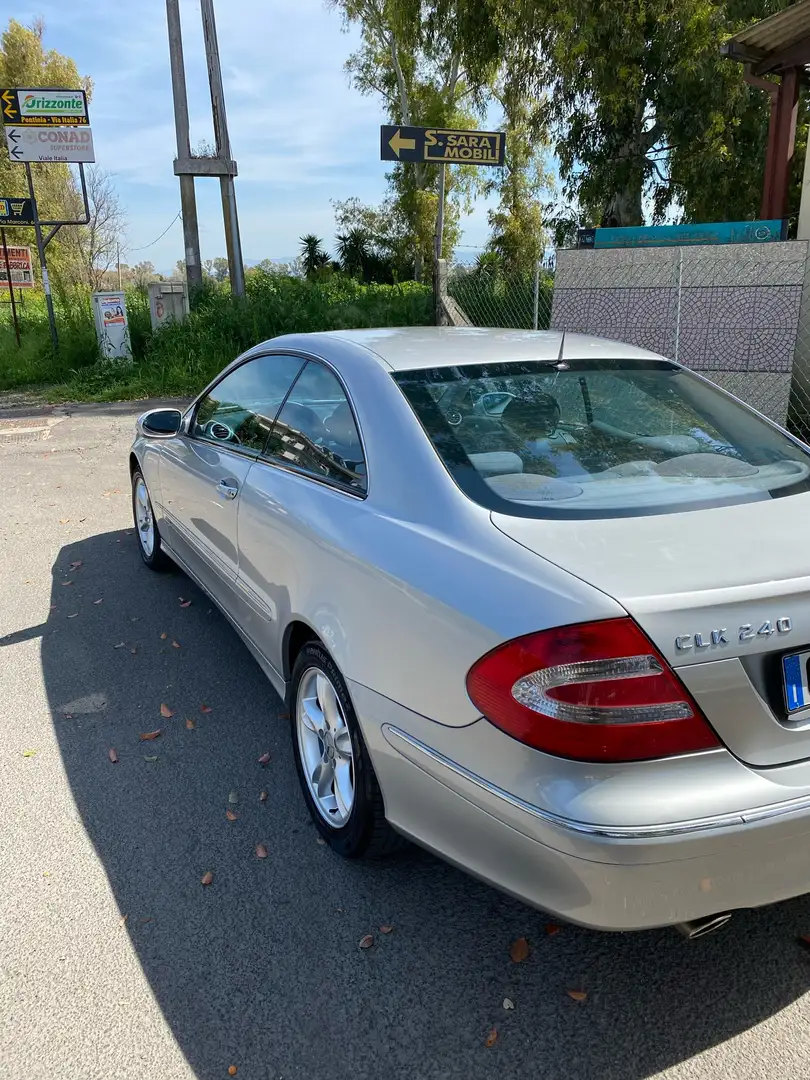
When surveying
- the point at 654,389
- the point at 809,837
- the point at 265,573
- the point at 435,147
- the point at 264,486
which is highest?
the point at 435,147

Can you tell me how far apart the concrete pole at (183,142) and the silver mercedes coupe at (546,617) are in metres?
14.5

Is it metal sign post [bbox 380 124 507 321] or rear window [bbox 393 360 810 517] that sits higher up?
metal sign post [bbox 380 124 507 321]

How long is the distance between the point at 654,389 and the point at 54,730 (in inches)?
109

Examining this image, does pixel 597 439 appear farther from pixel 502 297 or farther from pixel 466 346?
pixel 502 297

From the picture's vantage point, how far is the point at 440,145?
9938mm

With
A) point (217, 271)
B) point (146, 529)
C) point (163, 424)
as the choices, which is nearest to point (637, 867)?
point (163, 424)

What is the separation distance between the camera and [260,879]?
102 inches

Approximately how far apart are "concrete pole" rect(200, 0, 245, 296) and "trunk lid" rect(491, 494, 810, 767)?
1602 cm

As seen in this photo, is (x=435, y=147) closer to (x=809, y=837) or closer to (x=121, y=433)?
(x=121, y=433)

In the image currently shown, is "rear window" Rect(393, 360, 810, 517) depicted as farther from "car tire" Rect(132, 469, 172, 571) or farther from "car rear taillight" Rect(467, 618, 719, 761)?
"car tire" Rect(132, 469, 172, 571)

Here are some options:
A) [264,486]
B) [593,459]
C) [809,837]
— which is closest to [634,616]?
[809,837]

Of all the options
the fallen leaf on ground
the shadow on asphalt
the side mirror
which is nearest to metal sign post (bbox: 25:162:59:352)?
the side mirror

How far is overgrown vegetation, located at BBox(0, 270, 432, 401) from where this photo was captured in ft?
45.0

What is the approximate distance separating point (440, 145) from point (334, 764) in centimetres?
911
